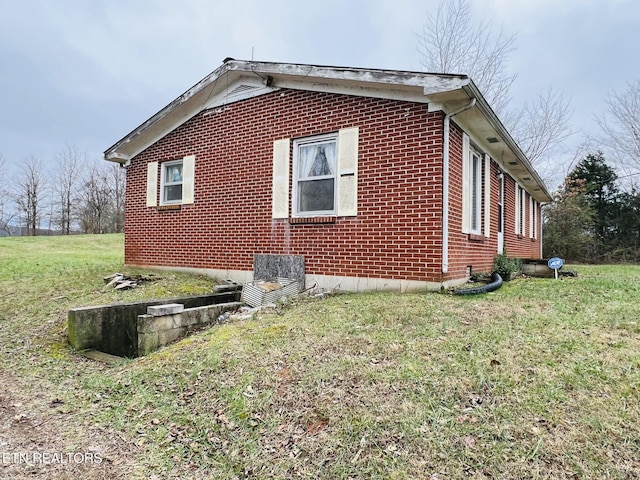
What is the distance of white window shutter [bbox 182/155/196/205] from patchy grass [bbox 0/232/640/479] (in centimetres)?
424

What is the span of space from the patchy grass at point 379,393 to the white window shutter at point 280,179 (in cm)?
281

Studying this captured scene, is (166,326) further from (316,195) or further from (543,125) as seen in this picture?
(543,125)

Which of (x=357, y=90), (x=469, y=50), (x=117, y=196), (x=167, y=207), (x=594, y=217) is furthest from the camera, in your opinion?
(x=117, y=196)

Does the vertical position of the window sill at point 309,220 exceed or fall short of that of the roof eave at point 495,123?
it falls short

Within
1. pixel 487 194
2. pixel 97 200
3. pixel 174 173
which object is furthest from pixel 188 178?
pixel 97 200

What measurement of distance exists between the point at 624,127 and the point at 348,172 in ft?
82.3

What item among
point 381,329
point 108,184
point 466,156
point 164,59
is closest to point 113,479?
point 381,329

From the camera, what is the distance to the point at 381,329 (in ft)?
13.6

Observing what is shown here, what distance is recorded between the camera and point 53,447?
8.97 feet

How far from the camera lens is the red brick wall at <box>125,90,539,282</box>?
19.8ft

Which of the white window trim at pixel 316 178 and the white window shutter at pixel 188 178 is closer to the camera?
the white window trim at pixel 316 178

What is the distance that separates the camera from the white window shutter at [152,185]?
30.3 feet

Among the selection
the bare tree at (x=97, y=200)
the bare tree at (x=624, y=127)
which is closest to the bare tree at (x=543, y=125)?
the bare tree at (x=624, y=127)

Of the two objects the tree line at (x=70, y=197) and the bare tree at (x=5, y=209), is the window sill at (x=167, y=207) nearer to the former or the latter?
the tree line at (x=70, y=197)
